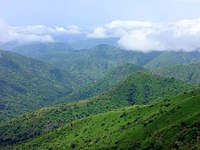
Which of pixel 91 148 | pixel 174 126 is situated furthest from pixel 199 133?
pixel 91 148

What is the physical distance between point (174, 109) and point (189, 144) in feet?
164

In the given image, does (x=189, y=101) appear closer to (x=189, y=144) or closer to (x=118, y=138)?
(x=118, y=138)

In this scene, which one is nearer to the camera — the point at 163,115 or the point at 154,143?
the point at 154,143

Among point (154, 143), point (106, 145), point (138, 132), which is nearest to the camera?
point (154, 143)

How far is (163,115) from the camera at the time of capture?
596ft

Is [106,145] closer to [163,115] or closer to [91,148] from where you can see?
[91,148]

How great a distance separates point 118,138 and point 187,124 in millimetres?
46531

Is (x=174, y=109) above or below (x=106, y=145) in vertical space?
above

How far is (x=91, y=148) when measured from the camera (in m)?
198

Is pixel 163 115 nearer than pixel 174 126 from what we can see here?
No

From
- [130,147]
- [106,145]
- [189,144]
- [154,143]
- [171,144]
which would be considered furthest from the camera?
[106,145]

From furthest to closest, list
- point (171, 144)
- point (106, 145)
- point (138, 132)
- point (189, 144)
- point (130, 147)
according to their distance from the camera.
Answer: point (106, 145) → point (138, 132) → point (130, 147) → point (171, 144) → point (189, 144)

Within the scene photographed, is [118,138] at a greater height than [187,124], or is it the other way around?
[187,124]

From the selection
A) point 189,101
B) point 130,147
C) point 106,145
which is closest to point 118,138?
point 106,145
